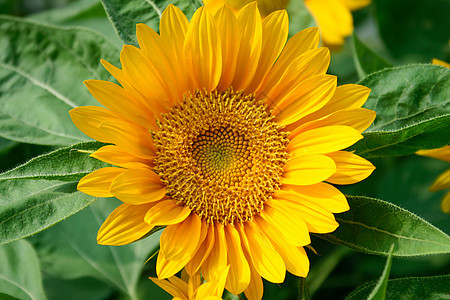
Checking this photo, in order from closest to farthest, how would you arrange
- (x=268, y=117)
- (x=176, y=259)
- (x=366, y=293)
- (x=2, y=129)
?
(x=176, y=259), (x=366, y=293), (x=268, y=117), (x=2, y=129)

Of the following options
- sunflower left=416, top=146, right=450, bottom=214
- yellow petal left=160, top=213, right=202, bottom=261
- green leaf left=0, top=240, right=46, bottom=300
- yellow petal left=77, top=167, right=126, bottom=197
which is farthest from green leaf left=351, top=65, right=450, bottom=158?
green leaf left=0, top=240, right=46, bottom=300

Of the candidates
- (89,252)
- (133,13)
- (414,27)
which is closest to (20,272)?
(89,252)

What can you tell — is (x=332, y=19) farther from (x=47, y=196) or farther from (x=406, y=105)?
(x=47, y=196)

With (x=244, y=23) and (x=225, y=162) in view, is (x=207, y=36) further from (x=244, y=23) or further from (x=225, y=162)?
(x=225, y=162)

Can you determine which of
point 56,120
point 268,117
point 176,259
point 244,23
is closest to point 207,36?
point 244,23

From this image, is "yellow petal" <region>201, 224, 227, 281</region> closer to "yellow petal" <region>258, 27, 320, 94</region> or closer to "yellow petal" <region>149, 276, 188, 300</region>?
"yellow petal" <region>149, 276, 188, 300</region>

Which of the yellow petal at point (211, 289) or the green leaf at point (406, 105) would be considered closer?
the yellow petal at point (211, 289)

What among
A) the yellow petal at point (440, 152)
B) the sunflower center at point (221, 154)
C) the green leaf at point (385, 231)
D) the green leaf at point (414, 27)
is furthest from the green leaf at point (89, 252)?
the green leaf at point (414, 27)

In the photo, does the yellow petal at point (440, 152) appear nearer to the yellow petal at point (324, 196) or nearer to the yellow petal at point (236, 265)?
the yellow petal at point (324, 196)

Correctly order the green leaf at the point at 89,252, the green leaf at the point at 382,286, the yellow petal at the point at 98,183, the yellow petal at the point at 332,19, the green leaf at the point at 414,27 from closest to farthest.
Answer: the green leaf at the point at 382,286 → the yellow petal at the point at 98,183 → the green leaf at the point at 89,252 → the yellow petal at the point at 332,19 → the green leaf at the point at 414,27
